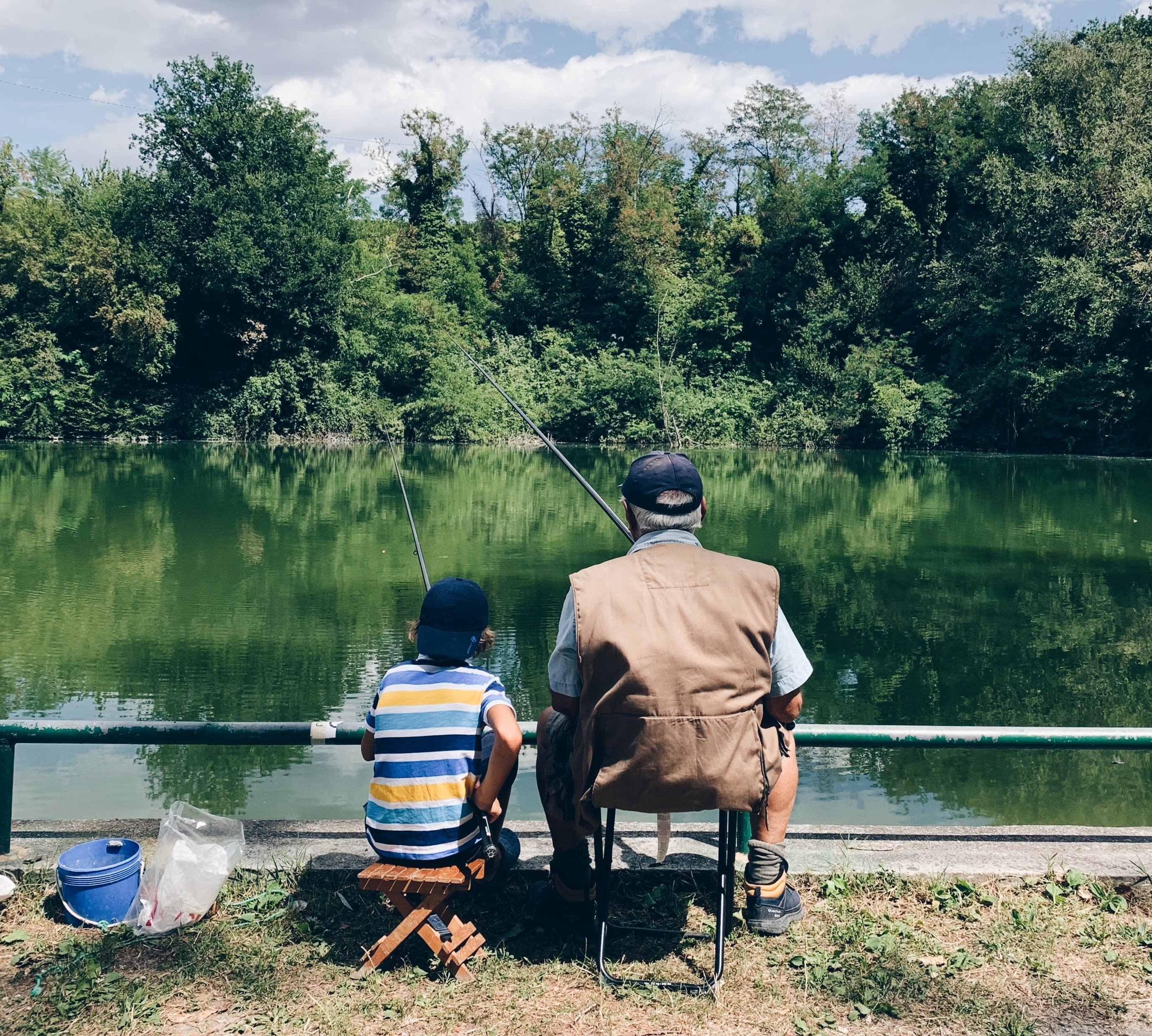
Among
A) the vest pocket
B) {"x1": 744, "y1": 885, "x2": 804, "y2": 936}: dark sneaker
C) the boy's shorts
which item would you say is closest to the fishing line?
the boy's shorts

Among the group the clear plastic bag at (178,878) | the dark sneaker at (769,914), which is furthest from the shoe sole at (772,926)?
the clear plastic bag at (178,878)

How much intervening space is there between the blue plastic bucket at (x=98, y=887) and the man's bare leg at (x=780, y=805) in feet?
5.63

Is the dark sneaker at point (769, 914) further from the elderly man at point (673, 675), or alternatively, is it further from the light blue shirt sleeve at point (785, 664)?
the light blue shirt sleeve at point (785, 664)

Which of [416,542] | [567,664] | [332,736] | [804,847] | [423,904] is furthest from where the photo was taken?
[416,542]

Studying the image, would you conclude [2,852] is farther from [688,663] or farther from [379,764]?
[688,663]

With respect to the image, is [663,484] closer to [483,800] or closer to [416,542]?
[483,800]

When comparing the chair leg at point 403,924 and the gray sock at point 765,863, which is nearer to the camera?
the chair leg at point 403,924

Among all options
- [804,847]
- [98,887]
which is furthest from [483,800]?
[804,847]

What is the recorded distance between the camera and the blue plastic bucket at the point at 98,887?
111 inches

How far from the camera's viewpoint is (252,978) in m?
2.66

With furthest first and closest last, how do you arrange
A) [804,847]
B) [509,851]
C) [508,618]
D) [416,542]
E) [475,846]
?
[508,618]
[416,542]
[804,847]
[509,851]
[475,846]

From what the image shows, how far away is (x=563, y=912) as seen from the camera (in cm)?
289

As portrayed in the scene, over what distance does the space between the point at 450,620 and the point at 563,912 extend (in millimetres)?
877

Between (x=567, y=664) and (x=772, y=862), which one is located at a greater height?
(x=567, y=664)
